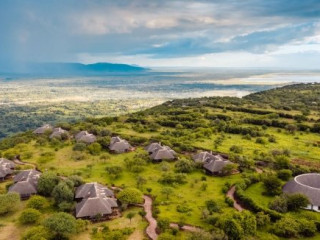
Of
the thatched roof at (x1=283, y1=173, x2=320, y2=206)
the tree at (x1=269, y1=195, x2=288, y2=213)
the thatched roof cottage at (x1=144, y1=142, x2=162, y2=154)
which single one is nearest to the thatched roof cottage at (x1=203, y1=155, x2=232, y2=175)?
the thatched roof at (x1=283, y1=173, x2=320, y2=206)

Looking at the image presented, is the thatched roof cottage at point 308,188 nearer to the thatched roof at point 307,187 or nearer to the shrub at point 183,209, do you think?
the thatched roof at point 307,187

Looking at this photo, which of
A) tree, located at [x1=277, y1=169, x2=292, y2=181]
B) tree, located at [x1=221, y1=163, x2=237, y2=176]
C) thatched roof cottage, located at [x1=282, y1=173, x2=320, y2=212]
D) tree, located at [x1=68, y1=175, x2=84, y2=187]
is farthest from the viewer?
tree, located at [x1=221, y1=163, x2=237, y2=176]

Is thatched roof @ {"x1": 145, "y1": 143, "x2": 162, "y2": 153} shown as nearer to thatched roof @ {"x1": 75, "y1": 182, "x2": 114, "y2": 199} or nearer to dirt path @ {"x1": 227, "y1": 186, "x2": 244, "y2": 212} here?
dirt path @ {"x1": 227, "y1": 186, "x2": 244, "y2": 212}

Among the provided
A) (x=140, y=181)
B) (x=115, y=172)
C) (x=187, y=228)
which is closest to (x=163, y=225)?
(x=187, y=228)

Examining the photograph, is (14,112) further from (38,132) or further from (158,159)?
(158,159)

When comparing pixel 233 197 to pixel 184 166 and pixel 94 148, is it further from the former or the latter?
pixel 94 148

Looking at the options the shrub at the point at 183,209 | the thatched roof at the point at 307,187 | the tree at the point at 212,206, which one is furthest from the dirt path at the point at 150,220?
the thatched roof at the point at 307,187
